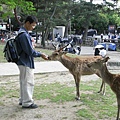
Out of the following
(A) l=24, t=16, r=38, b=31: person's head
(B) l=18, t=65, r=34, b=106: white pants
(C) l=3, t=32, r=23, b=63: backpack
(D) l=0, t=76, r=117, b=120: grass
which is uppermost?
(A) l=24, t=16, r=38, b=31: person's head

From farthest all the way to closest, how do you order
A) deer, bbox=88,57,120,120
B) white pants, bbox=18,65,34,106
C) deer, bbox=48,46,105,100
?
deer, bbox=48,46,105,100
white pants, bbox=18,65,34,106
deer, bbox=88,57,120,120

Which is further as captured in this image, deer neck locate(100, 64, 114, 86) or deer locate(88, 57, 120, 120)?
deer neck locate(100, 64, 114, 86)

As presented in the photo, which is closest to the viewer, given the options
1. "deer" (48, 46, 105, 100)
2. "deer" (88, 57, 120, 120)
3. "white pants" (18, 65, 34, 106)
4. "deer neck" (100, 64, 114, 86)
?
"deer" (88, 57, 120, 120)

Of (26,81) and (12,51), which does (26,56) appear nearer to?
(12,51)

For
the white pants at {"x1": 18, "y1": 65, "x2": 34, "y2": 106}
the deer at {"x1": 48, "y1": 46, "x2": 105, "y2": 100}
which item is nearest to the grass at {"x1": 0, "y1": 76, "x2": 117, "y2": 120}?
the deer at {"x1": 48, "y1": 46, "x2": 105, "y2": 100}

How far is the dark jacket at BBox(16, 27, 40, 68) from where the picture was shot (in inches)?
185

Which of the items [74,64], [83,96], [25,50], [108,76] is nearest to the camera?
[25,50]

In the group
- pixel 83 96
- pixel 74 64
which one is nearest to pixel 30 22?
pixel 74 64

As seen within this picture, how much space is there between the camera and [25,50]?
4703 mm

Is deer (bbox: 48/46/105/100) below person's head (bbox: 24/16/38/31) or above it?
below

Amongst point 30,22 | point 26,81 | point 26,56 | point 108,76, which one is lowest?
point 26,81

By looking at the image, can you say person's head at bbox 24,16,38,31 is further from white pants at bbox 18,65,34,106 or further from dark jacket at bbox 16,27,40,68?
white pants at bbox 18,65,34,106

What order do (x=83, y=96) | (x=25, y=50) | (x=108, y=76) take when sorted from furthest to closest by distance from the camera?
1. (x=83, y=96)
2. (x=108, y=76)
3. (x=25, y=50)

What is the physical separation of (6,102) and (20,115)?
1.00 metres
